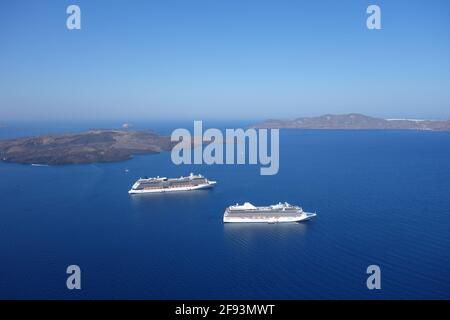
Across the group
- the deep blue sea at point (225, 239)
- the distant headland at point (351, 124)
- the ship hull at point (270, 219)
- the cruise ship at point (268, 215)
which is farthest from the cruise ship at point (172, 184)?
the distant headland at point (351, 124)

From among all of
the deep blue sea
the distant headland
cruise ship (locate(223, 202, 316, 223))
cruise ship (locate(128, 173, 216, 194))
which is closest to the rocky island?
the deep blue sea

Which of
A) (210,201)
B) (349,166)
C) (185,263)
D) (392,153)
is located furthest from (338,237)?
(392,153)

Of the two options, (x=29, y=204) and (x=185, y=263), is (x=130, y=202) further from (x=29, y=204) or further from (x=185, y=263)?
(x=185, y=263)

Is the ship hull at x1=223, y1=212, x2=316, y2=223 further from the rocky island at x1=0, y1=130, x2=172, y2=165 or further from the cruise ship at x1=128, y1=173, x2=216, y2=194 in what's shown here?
the rocky island at x1=0, y1=130, x2=172, y2=165

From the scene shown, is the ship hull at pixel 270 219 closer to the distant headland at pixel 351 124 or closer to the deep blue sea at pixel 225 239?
the deep blue sea at pixel 225 239

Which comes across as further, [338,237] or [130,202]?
[130,202]
